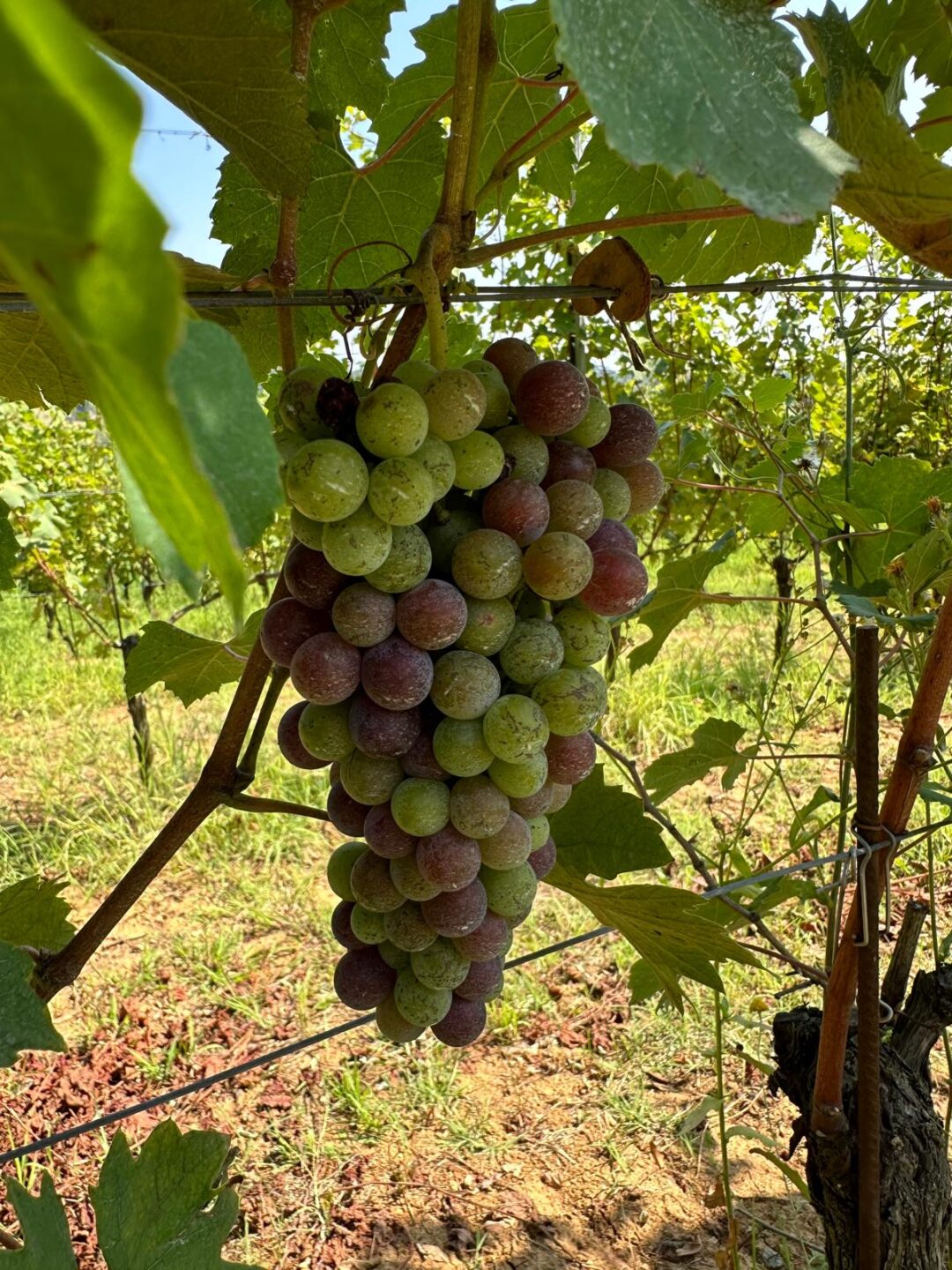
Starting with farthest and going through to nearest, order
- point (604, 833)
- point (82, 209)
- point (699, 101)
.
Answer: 1. point (604, 833)
2. point (699, 101)
3. point (82, 209)

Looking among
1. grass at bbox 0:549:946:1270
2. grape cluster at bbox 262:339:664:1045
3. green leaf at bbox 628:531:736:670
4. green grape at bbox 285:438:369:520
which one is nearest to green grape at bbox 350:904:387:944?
grape cluster at bbox 262:339:664:1045

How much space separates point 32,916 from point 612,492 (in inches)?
24.8

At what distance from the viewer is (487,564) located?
2.00 ft

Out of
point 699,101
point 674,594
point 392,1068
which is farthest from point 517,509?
point 392,1068

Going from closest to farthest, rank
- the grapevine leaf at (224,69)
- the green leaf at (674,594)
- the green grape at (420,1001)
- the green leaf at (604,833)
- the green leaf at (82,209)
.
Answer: the green leaf at (82,209) → the grapevine leaf at (224,69) → the green grape at (420,1001) → the green leaf at (604,833) → the green leaf at (674,594)

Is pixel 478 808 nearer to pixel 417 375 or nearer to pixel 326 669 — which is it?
pixel 326 669

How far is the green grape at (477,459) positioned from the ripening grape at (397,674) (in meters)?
0.11

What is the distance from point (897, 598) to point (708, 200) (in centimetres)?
48

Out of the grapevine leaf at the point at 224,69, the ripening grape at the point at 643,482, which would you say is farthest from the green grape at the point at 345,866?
the grapevine leaf at the point at 224,69

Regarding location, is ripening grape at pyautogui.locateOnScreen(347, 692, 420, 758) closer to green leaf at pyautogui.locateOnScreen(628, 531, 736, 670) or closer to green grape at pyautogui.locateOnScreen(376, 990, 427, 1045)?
green grape at pyautogui.locateOnScreen(376, 990, 427, 1045)

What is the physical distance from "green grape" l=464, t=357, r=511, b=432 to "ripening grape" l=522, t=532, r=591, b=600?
0.28 feet

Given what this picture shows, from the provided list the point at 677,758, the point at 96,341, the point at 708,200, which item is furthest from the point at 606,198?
the point at 96,341

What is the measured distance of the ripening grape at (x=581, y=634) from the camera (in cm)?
68

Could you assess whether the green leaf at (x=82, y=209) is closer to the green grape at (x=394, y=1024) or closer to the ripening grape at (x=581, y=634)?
the ripening grape at (x=581, y=634)
